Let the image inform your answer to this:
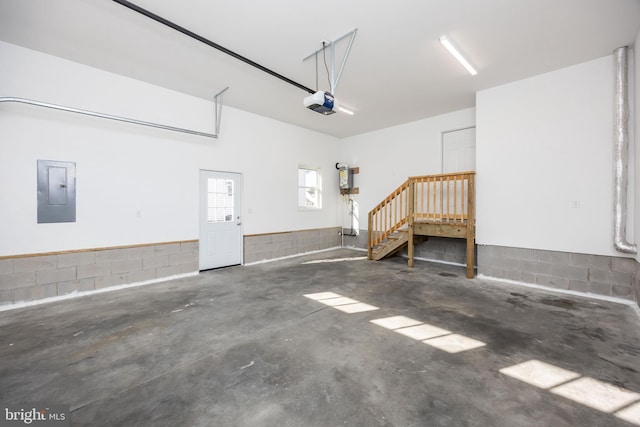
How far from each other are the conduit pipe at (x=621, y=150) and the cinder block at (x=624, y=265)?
170mm

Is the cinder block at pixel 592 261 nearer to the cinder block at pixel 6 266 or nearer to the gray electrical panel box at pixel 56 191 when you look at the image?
the gray electrical panel box at pixel 56 191

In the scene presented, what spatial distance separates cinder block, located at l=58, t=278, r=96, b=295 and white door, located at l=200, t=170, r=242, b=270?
1805 mm

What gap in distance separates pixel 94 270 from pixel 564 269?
25.8 feet

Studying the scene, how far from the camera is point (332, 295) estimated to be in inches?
164

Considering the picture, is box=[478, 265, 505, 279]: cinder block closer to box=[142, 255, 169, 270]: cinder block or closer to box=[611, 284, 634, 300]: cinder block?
box=[611, 284, 634, 300]: cinder block

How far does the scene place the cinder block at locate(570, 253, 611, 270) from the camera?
403cm

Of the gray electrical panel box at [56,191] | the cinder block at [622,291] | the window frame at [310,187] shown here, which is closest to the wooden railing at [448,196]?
the cinder block at [622,291]

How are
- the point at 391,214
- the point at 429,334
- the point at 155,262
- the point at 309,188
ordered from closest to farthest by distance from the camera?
1. the point at 429,334
2. the point at 155,262
3. the point at 391,214
4. the point at 309,188

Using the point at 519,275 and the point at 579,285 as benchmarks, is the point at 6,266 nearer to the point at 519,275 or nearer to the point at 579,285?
the point at 519,275

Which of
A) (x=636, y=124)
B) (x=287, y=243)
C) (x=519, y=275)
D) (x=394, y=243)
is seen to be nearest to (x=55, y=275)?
(x=287, y=243)

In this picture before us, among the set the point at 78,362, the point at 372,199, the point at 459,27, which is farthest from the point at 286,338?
the point at 372,199

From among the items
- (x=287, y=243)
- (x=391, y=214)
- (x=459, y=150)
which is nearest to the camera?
(x=459, y=150)

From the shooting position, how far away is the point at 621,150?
384 cm

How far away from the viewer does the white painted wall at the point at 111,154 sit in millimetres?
3729
